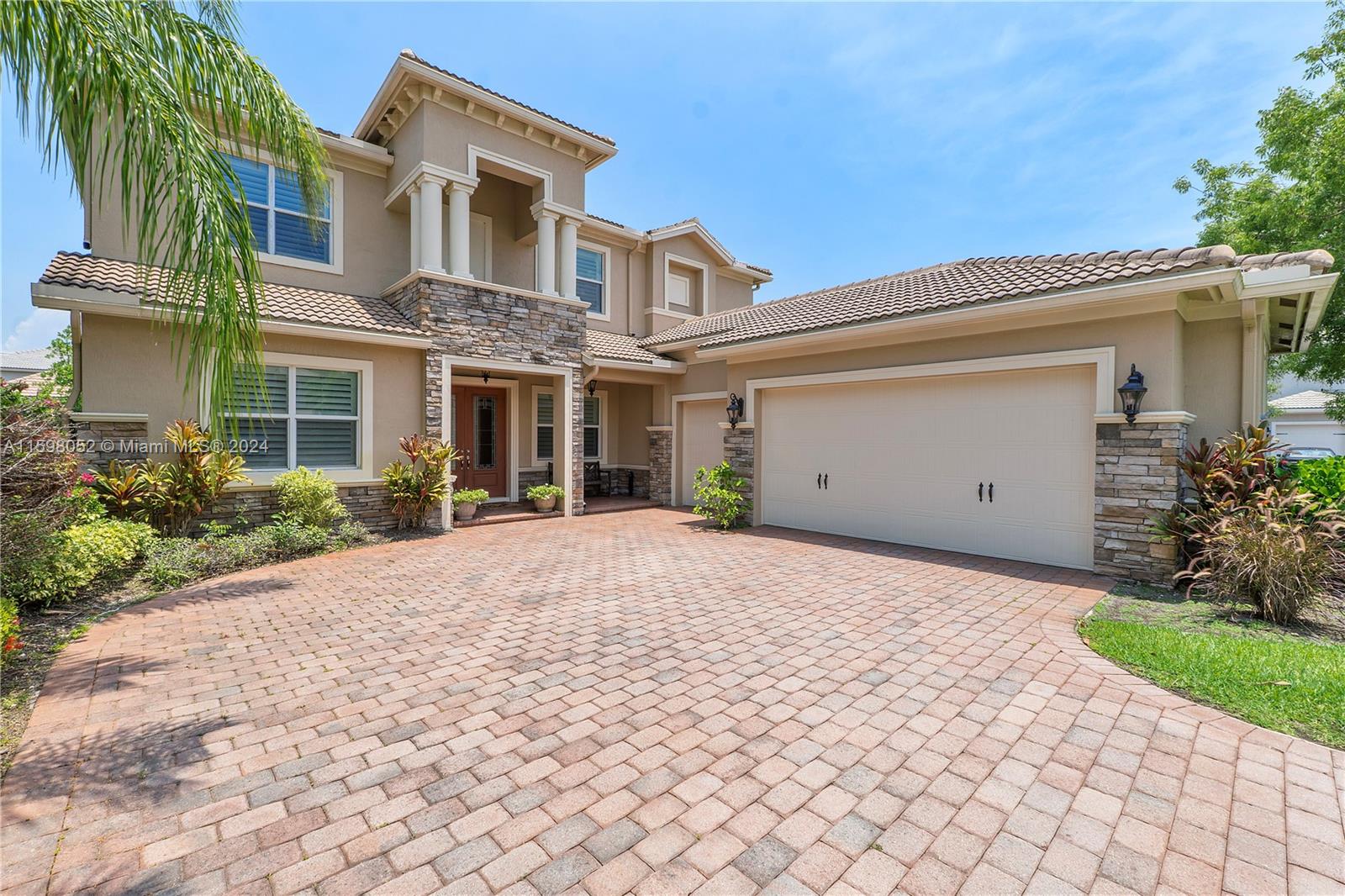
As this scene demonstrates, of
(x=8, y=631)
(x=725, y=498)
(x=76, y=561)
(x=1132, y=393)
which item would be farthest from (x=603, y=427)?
(x=8, y=631)

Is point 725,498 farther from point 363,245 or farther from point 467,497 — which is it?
point 363,245

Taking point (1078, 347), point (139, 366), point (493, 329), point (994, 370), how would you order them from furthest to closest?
point (493, 329) → point (139, 366) → point (994, 370) → point (1078, 347)

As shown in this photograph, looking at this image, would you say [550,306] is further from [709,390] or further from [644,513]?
[644,513]

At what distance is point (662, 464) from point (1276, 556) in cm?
1093

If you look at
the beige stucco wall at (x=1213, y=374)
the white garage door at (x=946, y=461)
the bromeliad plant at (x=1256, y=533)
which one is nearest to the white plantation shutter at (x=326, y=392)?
the white garage door at (x=946, y=461)

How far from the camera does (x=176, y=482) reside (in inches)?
308

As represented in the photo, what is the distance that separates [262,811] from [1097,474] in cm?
873

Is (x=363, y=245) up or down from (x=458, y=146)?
down

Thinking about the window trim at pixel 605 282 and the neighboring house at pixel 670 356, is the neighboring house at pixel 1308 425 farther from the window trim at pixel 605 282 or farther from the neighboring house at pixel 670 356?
the window trim at pixel 605 282

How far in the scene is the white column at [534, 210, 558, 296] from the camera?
465 inches

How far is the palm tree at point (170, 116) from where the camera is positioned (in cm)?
329

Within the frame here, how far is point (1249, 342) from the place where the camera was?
7.39 m

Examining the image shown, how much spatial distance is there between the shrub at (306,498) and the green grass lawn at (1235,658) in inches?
397

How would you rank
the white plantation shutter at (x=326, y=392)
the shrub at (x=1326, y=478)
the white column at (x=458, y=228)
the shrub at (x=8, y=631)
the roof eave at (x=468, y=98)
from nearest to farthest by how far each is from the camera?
the shrub at (x=8, y=631) → the shrub at (x=1326, y=478) → the white plantation shutter at (x=326, y=392) → the roof eave at (x=468, y=98) → the white column at (x=458, y=228)
